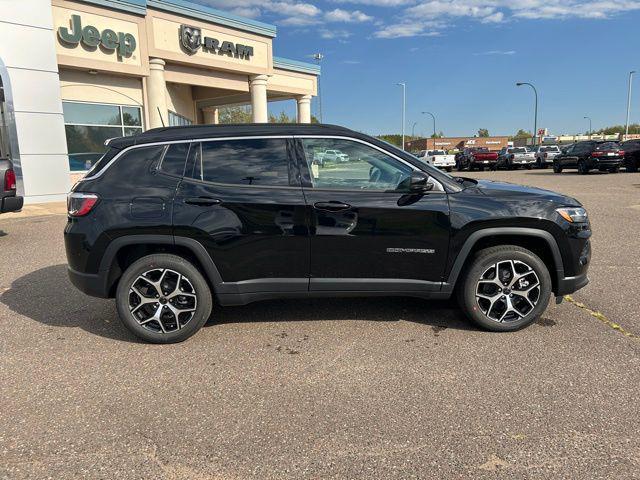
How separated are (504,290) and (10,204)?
323 inches

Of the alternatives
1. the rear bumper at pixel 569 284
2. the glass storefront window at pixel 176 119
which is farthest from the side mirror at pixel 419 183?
the glass storefront window at pixel 176 119

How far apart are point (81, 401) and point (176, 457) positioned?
99cm

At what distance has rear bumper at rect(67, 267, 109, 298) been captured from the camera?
407 cm

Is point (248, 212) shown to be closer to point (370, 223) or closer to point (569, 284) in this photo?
point (370, 223)

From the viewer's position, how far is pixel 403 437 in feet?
9.20

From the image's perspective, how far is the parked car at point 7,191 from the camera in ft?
27.6

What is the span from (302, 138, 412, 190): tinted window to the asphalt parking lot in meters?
1.29

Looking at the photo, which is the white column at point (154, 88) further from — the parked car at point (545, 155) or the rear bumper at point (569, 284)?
the parked car at point (545, 155)

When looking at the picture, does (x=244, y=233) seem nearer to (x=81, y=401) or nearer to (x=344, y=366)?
(x=344, y=366)

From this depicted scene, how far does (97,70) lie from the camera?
52.1ft

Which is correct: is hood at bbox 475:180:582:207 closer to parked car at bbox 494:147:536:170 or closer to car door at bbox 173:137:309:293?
car door at bbox 173:137:309:293

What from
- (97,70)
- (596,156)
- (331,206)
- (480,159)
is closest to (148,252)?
(331,206)

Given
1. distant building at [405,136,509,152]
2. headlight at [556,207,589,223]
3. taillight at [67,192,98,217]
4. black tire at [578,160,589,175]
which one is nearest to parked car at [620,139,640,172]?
black tire at [578,160,589,175]

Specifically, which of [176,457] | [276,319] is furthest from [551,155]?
[176,457]
